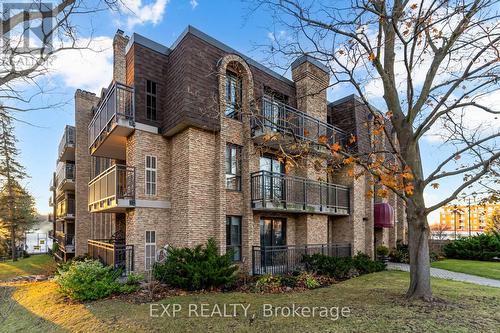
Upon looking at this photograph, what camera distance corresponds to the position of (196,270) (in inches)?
383

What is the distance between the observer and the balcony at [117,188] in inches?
434

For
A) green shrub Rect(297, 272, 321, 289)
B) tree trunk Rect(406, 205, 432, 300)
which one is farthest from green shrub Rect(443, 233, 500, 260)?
tree trunk Rect(406, 205, 432, 300)

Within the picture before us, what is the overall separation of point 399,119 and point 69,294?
451 inches

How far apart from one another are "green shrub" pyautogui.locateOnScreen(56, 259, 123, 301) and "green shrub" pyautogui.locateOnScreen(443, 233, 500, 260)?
75.6 feet

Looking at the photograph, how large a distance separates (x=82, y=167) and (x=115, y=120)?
36.1 feet

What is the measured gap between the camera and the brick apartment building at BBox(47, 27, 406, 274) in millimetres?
11391

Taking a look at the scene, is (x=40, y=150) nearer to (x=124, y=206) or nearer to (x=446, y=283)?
(x=124, y=206)

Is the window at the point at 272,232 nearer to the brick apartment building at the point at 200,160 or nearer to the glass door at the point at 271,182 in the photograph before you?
the brick apartment building at the point at 200,160

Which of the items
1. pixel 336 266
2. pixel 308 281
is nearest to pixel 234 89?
pixel 308 281

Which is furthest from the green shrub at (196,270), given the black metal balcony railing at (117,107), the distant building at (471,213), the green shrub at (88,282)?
the distant building at (471,213)

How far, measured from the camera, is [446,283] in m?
11.6

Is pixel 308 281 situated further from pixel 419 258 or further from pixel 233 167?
pixel 233 167

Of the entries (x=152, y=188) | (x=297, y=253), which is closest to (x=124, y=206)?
(x=152, y=188)

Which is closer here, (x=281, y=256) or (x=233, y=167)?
(x=233, y=167)
